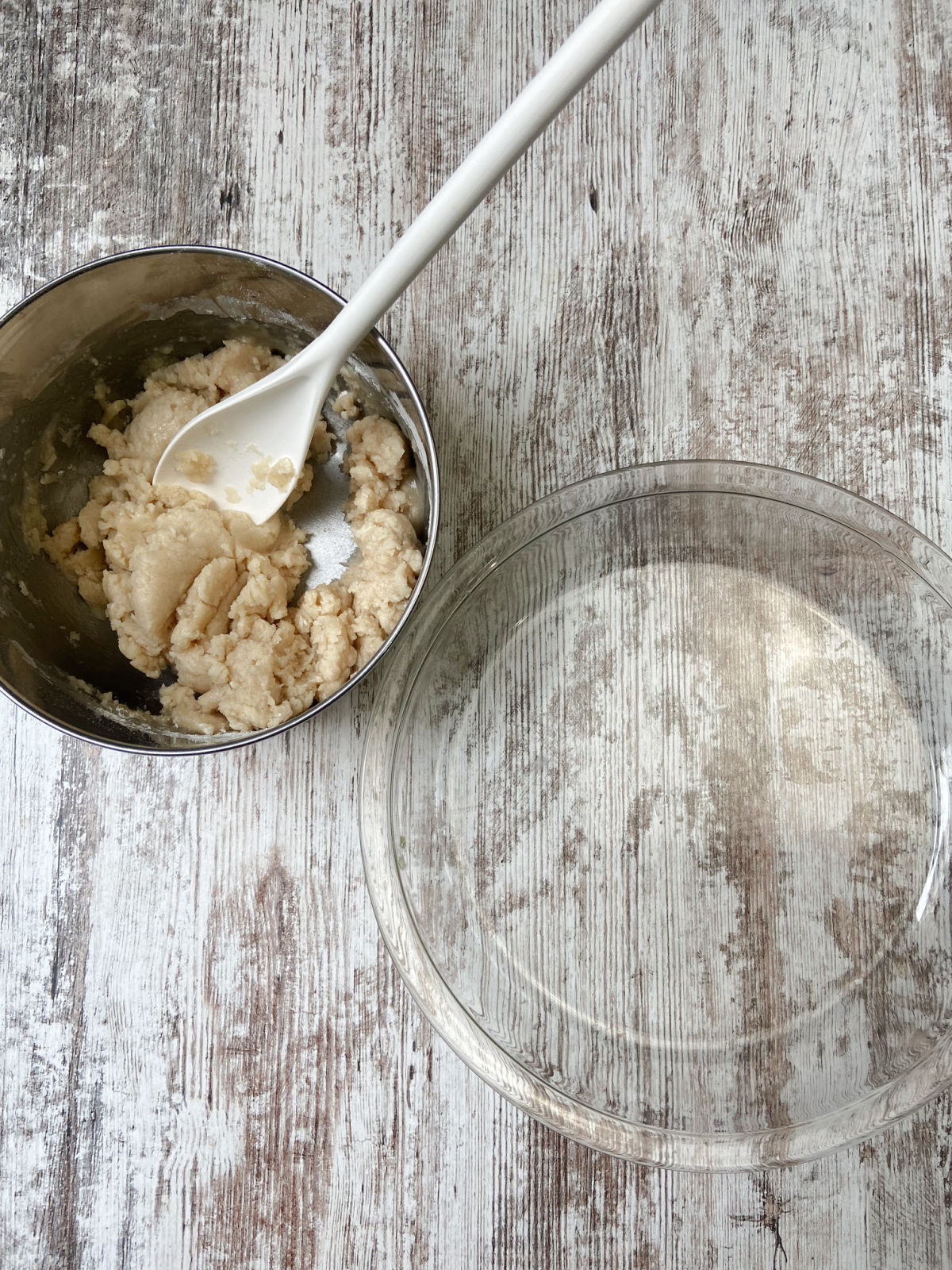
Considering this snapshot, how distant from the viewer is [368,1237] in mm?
949

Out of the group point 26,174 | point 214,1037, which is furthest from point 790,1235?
point 26,174

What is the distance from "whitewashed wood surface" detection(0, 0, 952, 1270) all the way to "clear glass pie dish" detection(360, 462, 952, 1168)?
0.22 ft

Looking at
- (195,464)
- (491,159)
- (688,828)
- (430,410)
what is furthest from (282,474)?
(688,828)

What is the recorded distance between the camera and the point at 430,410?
0.99 meters

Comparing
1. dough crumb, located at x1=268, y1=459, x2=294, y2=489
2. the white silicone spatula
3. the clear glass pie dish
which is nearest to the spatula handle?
the white silicone spatula

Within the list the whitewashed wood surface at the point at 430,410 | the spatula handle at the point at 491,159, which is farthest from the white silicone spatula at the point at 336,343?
the whitewashed wood surface at the point at 430,410

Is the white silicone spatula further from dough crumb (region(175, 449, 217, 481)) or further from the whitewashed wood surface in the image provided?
the whitewashed wood surface

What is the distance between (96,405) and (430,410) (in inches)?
13.9

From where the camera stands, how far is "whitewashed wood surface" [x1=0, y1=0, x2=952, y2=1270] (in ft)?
3.11

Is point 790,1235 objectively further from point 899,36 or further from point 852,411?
point 899,36

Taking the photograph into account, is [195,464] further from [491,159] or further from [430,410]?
[491,159]

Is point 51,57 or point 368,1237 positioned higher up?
point 51,57

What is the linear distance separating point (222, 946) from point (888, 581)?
2.60ft

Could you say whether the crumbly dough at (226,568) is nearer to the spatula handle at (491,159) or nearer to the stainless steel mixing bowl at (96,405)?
the stainless steel mixing bowl at (96,405)
